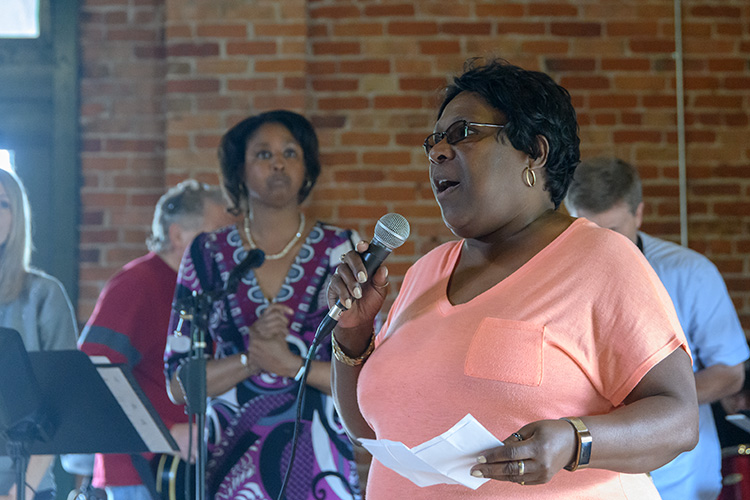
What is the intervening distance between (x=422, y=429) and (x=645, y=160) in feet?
9.05

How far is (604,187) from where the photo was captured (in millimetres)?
2818

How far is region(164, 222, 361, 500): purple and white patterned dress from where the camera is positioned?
2248mm

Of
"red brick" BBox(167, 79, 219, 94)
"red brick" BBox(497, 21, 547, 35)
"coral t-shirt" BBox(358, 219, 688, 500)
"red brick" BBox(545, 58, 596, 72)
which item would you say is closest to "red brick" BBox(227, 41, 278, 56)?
"red brick" BBox(167, 79, 219, 94)

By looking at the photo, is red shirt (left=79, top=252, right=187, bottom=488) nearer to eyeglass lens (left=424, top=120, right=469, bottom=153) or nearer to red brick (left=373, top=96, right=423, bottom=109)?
red brick (left=373, top=96, right=423, bottom=109)

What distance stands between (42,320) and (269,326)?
0.91 meters

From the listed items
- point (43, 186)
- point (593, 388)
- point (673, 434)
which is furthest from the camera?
point (43, 186)

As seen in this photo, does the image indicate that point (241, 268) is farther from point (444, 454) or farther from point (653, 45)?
point (653, 45)

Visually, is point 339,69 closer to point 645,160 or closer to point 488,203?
point 645,160

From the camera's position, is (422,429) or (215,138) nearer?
(422,429)

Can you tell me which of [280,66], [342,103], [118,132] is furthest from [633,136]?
[118,132]

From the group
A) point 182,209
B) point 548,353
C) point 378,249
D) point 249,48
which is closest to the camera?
point 548,353

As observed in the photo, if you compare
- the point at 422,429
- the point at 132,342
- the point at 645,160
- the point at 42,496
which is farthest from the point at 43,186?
the point at 422,429

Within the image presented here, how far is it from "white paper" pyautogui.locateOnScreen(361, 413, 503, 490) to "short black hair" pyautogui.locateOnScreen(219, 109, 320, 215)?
1.46 m

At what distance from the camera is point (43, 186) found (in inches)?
153
